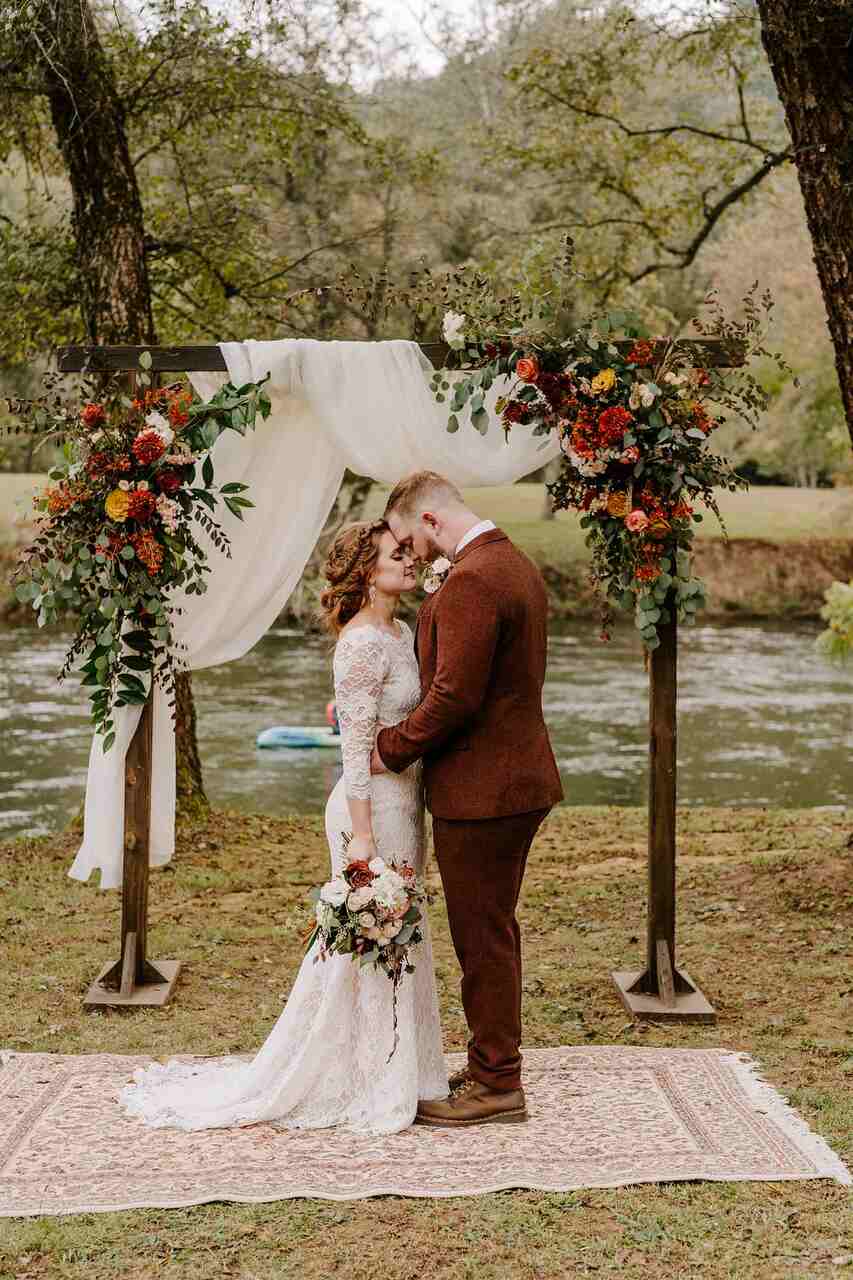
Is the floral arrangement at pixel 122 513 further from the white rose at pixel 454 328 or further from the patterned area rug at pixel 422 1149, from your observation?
the patterned area rug at pixel 422 1149

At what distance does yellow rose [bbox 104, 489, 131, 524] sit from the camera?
5176 mm

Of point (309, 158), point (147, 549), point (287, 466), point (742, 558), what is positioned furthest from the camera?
point (742, 558)

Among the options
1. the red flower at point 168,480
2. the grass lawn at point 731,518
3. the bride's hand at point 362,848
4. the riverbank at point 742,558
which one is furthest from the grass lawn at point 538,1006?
the grass lawn at point 731,518

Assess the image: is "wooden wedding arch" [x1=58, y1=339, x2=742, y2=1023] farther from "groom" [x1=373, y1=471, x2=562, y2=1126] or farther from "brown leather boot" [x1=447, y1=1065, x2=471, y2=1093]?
"groom" [x1=373, y1=471, x2=562, y2=1126]

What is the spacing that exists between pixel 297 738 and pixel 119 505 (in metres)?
9.05

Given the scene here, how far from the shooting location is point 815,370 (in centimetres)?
2441

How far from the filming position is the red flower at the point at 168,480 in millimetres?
5277

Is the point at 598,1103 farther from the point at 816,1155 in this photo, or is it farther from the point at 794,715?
the point at 794,715

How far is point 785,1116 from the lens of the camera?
4.17 metres

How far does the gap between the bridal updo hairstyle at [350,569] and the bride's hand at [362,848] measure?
0.63m

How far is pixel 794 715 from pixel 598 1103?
12.9 meters

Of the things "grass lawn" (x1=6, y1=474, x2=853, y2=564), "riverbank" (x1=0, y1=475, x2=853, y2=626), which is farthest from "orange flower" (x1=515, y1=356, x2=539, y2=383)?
"riverbank" (x1=0, y1=475, x2=853, y2=626)

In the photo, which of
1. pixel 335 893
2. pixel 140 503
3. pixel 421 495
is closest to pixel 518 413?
pixel 421 495

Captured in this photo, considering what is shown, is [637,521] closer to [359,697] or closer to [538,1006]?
[359,697]
